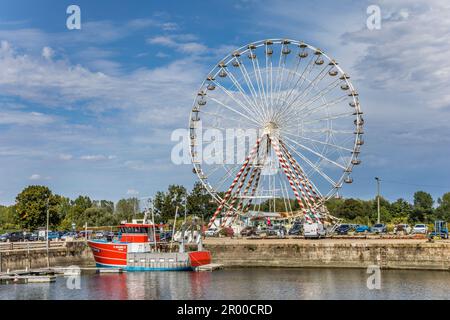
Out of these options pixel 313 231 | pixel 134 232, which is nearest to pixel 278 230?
pixel 313 231

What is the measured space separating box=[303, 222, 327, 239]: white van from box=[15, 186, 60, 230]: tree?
48.7 metres

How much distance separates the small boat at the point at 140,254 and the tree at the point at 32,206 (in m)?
38.0

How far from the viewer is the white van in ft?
272

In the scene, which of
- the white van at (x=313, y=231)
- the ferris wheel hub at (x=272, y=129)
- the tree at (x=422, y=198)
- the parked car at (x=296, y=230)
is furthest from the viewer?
the tree at (x=422, y=198)

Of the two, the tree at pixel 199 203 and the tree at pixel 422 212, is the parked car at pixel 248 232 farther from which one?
the tree at pixel 422 212

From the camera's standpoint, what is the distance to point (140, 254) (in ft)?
243

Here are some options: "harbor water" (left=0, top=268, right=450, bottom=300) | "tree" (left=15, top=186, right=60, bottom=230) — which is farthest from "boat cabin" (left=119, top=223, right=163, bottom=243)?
"tree" (left=15, top=186, right=60, bottom=230)

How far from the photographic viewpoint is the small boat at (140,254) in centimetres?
7319

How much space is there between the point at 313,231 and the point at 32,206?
51883 mm

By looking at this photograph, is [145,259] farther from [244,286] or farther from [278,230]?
[278,230]

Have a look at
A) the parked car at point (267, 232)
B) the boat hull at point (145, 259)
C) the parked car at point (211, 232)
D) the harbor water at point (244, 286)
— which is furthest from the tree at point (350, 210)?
the harbor water at point (244, 286)
